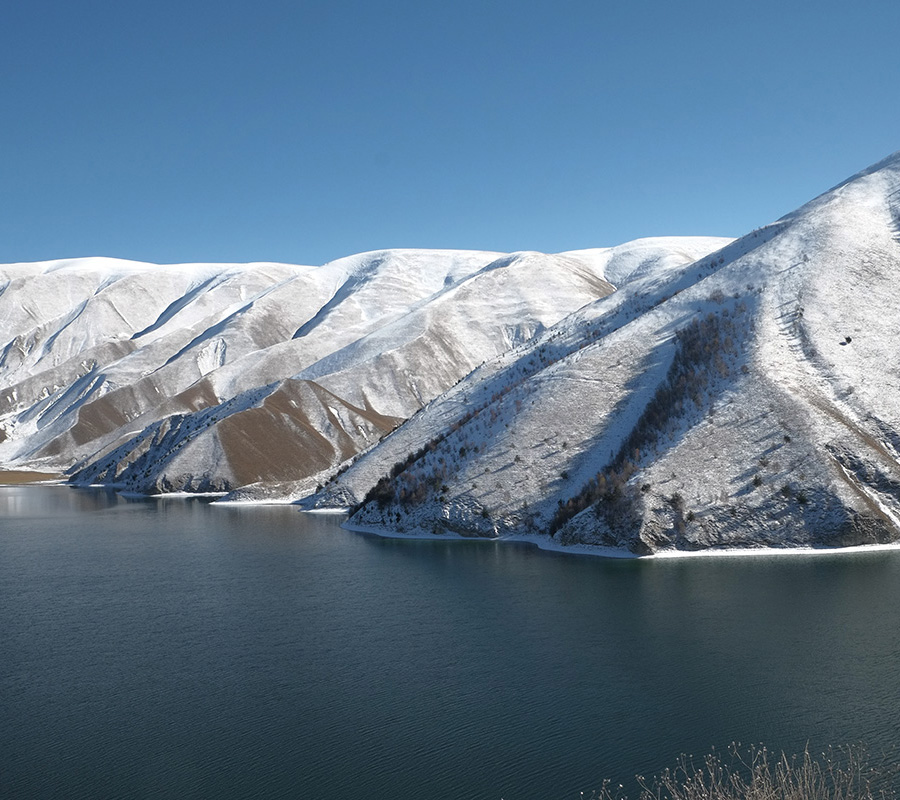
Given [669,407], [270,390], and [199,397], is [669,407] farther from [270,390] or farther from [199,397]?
[199,397]

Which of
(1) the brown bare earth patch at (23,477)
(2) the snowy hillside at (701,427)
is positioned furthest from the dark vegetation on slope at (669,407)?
(1) the brown bare earth patch at (23,477)

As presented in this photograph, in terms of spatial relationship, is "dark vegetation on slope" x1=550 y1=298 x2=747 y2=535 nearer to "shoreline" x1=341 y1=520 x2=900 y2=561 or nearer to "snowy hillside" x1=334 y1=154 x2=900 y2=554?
"snowy hillside" x1=334 y1=154 x2=900 y2=554

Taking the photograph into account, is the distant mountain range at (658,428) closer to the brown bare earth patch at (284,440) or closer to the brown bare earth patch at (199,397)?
the brown bare earth patch at (284,440)

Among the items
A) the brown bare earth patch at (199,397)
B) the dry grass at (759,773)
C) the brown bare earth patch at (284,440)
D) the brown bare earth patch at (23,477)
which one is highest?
the brown bare earth patch at (199,397)

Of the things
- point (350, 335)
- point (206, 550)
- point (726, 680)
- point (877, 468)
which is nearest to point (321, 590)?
point (206, 550)

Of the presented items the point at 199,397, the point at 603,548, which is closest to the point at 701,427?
the point at 603,548

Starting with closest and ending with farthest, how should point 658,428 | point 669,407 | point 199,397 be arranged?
point 658,428 → point 669,407 → point 199,397

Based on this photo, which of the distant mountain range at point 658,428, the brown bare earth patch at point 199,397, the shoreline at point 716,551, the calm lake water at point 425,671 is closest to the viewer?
the calm lake water at point 425,671
